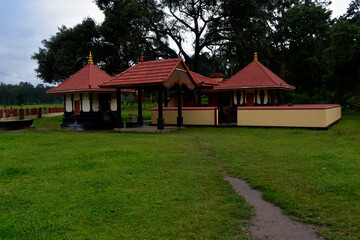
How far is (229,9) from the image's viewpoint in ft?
90.0

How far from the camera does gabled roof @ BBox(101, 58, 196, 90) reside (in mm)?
17625

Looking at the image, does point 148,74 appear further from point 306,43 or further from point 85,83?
point 306,43

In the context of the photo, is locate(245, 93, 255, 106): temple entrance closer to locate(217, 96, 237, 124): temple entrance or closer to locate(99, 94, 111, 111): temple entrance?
locate(217, 96, 237, 124): temple entrance

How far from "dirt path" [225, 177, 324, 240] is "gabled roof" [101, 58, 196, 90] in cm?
1262

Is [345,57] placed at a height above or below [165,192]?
above

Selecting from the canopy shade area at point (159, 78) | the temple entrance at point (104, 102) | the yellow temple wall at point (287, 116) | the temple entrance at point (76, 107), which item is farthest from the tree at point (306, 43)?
the temple entrance at point (76, 107)

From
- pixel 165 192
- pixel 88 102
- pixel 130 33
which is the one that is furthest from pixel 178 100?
pixel 165 192

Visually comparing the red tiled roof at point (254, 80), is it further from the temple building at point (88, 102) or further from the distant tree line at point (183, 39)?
the temple building at point (88, 102)

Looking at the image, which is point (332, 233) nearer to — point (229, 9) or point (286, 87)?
point (286, 87)

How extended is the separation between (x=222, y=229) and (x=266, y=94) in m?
20.8

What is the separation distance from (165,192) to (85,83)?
17.9 m

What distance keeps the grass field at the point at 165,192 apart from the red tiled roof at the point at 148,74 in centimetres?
782

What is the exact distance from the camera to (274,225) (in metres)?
4.54

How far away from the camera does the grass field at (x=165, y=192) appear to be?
439cm
